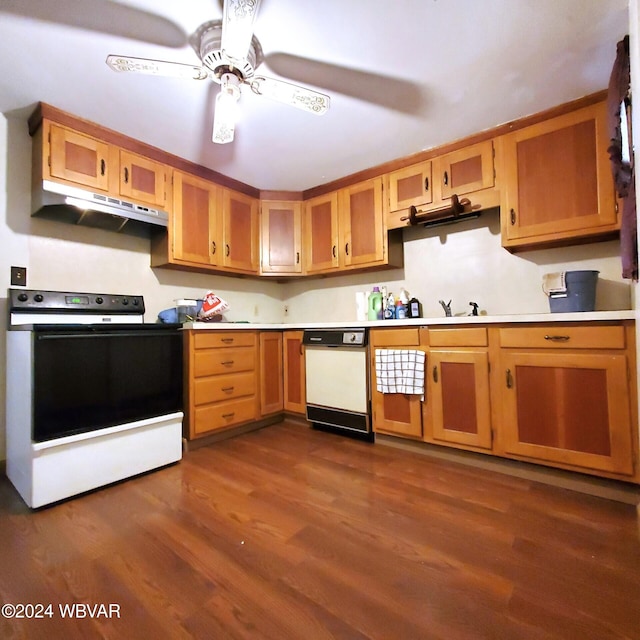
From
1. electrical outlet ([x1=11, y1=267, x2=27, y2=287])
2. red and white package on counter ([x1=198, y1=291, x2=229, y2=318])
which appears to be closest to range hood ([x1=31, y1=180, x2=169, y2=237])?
electrical outlet ([x1=11, y1=267, x2=27, y2=287])

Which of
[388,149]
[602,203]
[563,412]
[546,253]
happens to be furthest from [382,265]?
[563,412]

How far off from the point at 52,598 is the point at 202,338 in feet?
5.09

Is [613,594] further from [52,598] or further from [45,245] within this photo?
[45,245]

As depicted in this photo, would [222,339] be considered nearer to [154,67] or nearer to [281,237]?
[281,237]

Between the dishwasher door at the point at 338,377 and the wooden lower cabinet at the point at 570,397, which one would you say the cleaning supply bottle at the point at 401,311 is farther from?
the wooden lower cabinet at the point at 570,397

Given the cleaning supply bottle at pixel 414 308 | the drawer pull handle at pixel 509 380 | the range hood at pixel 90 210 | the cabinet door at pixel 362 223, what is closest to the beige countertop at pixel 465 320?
the drawer pull handle at pixel 509 380

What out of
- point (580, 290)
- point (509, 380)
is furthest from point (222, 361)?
point (580, 290)

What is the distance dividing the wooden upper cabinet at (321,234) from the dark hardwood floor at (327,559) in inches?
73.8

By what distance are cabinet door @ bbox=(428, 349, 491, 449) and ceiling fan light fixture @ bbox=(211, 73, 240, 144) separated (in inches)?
71.4

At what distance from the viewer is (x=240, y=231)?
2961mm

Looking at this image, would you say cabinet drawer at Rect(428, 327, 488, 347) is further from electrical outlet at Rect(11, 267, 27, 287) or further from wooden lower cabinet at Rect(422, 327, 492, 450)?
electrical outlet at Rect(11, 267, 27, 287)

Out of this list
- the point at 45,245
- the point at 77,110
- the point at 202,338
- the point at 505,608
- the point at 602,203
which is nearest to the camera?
the point at 505,608

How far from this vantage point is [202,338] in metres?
2.37

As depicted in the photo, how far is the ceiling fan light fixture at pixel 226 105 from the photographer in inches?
60.6
